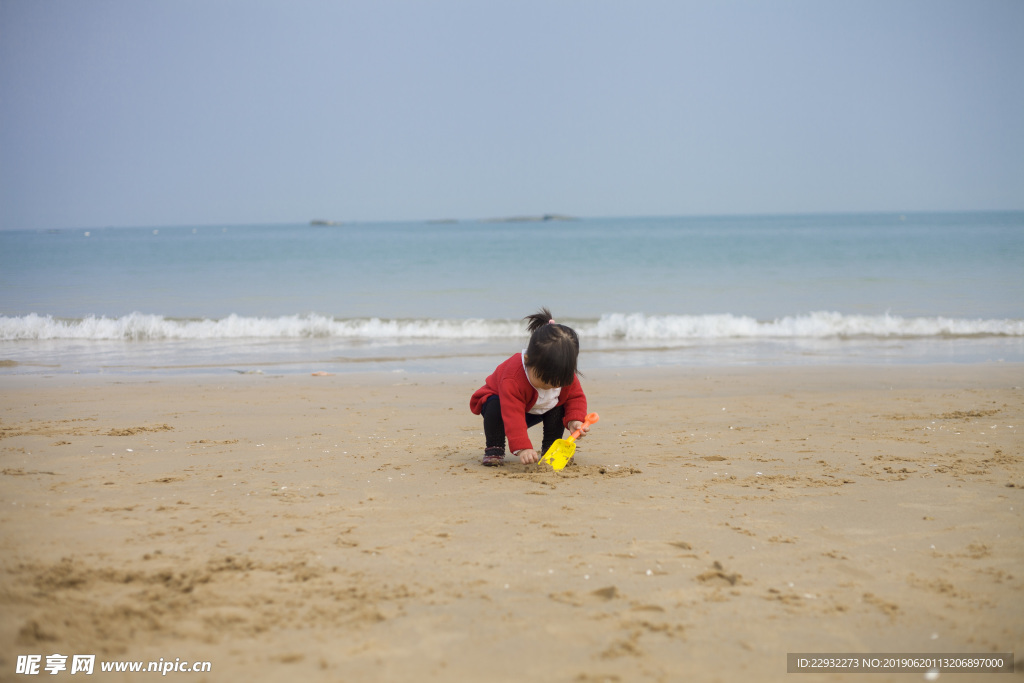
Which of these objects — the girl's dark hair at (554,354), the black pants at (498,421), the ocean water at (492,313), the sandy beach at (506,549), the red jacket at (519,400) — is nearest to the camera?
the sandy beach at (506,549)

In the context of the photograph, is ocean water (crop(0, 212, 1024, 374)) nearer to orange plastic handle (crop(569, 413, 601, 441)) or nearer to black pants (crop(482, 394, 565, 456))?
black pants (crop(482, 394, 565, 456))

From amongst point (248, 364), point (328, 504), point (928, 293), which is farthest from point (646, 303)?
point (328, 504)

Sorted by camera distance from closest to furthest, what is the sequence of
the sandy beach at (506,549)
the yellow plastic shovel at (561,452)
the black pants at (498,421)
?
1. the sandy beach at (506,549)
2. the yellow plastic shovel at (561,452)
3. the black pants at (498,421)

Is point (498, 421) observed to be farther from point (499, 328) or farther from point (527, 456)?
point (499, 328)

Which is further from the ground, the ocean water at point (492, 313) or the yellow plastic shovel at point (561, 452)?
the ocean water at point (492, 313)

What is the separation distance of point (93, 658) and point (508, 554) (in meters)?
1.53

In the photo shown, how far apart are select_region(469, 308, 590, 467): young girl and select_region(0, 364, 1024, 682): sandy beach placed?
0.79ft

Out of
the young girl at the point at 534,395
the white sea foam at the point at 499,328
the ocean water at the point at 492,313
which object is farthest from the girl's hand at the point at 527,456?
the white sea foam at the point at 499,328

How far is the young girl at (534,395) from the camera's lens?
405cm

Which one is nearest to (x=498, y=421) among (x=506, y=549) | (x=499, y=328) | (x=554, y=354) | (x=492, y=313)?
(x=554, y=354)

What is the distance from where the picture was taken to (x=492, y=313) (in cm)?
1702

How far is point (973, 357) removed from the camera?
10.6 m

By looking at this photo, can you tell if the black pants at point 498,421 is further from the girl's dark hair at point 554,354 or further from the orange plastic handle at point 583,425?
the girl's dark hair at point 554,354

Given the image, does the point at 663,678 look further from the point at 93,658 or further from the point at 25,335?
the point at 25,335
